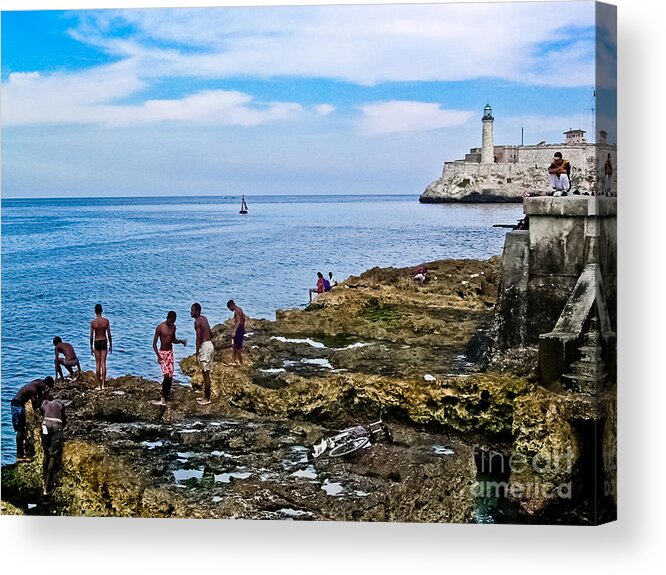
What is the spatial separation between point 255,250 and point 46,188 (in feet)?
7.10

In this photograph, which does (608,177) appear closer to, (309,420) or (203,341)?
(309,420)

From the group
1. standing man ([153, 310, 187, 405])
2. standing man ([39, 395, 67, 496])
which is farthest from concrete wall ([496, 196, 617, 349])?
standing man ([39, 395, 67, 496])

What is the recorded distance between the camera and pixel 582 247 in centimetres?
1146

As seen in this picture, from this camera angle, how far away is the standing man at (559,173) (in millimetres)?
11484

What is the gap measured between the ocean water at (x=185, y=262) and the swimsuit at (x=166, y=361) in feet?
0.25

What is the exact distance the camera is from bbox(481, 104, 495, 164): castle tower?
11773 millimetres

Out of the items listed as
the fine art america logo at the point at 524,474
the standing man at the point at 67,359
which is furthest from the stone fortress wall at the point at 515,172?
the standing man at the point at 67,359

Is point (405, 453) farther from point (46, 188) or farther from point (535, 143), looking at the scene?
point (46, 188)

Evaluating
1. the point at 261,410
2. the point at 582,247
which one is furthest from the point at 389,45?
the point at 261,410

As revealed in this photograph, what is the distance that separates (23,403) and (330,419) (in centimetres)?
295

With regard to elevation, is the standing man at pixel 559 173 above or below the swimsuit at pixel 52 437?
above

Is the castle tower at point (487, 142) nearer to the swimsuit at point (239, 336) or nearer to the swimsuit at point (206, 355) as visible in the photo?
the swimsuit at point (239, 336)

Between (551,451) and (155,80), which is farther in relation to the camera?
(155,80)

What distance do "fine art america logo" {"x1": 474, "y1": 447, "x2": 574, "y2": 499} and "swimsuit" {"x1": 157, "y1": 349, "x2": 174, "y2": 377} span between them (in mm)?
2986
